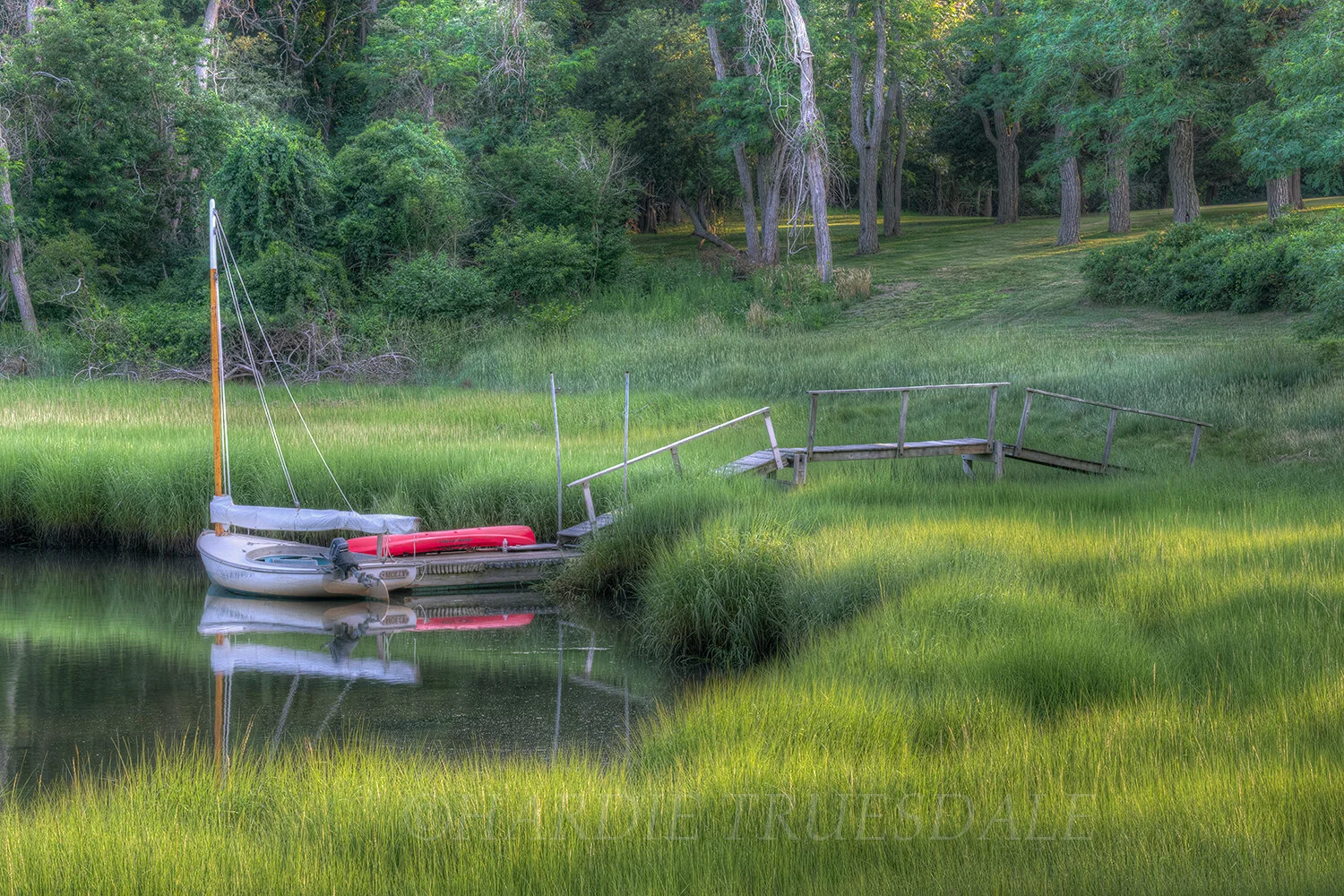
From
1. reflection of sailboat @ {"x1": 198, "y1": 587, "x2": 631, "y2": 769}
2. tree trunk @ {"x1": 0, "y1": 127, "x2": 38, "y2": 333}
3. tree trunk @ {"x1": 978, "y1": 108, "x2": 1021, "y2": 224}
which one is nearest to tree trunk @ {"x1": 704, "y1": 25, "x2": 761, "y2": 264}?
tree trunk @ {"x1": 978, "y1": 108, "x2": 1021, "y2": 224}

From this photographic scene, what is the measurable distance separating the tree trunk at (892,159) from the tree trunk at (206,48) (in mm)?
23807

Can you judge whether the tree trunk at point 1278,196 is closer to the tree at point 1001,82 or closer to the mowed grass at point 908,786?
the tree at point 1001,82

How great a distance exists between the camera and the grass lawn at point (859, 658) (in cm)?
577

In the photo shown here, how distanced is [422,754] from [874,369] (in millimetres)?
18267

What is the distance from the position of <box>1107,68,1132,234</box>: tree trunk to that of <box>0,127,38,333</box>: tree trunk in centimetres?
2918

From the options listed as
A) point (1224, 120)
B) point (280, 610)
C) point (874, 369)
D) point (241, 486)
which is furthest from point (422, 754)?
point (1224, 120)

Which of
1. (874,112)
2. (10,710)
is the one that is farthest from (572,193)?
(10,710)

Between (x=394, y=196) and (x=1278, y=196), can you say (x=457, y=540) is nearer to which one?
(x=394, y=196)

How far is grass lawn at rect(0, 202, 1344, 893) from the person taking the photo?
18.9 ft

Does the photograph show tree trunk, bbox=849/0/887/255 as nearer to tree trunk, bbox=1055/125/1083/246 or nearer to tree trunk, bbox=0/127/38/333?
tree trunk, bbox=1055/125/1083/246

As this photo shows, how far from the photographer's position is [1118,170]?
35.7m

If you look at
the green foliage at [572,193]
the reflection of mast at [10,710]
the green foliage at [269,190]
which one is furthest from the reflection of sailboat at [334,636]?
the green foliage at [572,193]

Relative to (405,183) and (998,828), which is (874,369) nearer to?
(405,183)

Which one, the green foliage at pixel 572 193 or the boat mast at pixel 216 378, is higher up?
the green foliage at pixel 572 193
